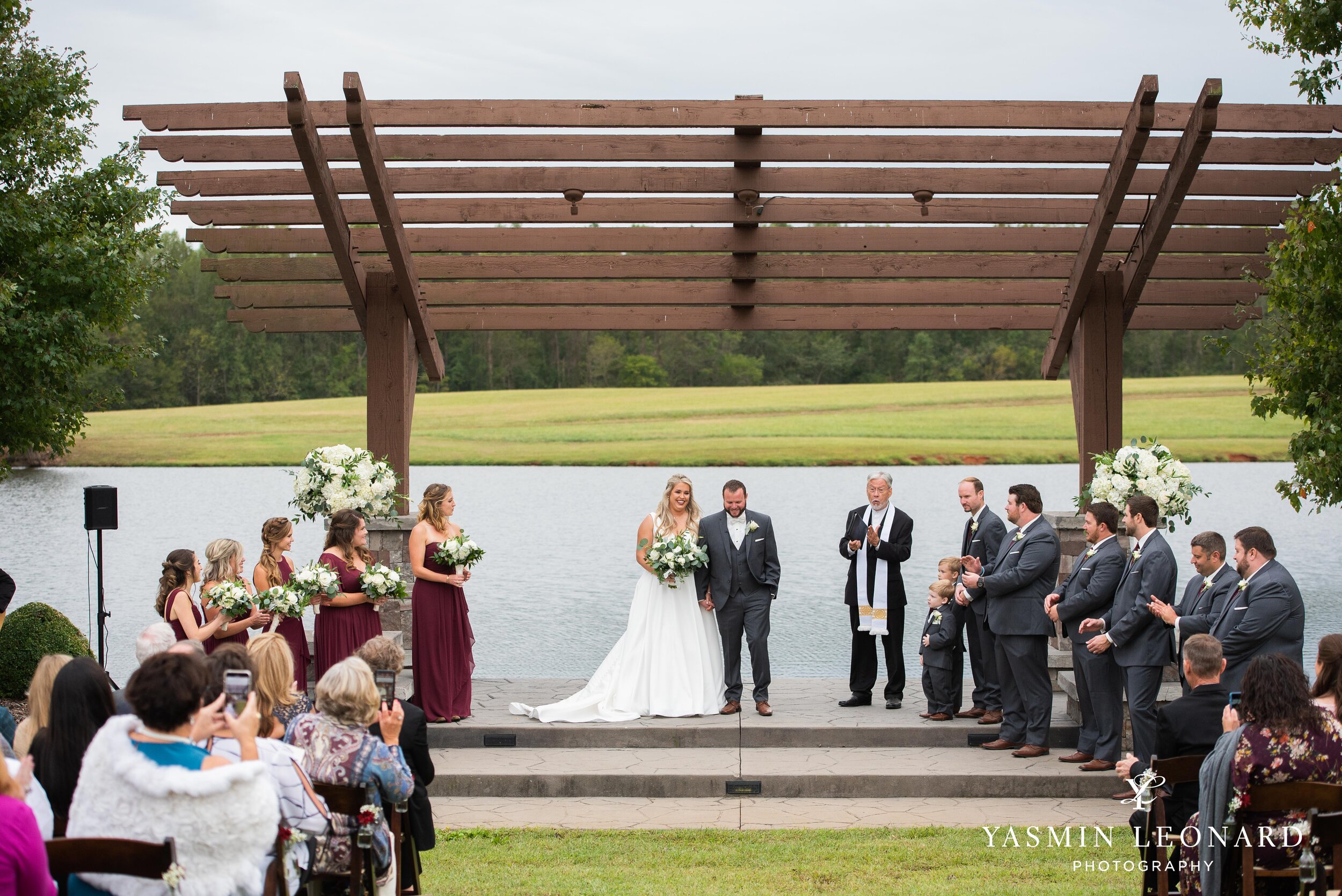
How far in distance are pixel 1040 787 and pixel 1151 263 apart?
14.7 ft

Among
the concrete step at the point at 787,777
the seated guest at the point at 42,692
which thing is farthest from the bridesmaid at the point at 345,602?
the seated guest at the point at 42,692

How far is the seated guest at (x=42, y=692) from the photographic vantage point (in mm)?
4602

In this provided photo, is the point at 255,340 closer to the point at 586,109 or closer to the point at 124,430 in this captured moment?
the point at 124,430

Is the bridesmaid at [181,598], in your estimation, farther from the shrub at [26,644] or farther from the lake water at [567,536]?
the lake water at [567,536]

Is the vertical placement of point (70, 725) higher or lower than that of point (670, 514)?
lower

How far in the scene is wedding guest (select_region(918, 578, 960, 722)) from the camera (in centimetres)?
927

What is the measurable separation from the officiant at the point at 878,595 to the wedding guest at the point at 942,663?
0.34m

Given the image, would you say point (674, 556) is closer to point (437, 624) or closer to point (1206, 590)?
point (437, 624)

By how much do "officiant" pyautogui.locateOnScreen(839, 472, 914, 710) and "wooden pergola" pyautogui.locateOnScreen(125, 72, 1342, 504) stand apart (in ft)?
6.68

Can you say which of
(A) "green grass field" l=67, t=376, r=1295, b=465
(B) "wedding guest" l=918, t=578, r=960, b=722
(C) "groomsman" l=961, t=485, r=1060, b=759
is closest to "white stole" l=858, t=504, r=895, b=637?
(B) "wedding guest" l=918, t=578, r=960, b=722

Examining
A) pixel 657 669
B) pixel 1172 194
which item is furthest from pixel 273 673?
→ pixel 1172 194

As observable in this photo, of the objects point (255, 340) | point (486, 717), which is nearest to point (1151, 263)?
point (486, 717)

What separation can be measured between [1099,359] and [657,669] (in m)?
4.66

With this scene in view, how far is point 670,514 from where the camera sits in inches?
385
